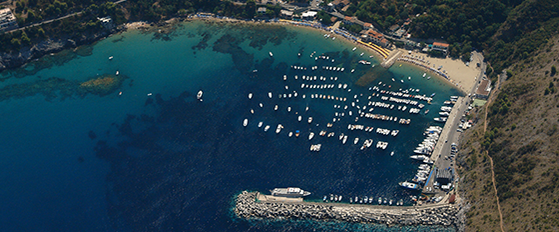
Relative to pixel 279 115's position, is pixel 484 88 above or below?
above

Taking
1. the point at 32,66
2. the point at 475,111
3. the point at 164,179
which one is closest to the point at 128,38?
the point at 32,66

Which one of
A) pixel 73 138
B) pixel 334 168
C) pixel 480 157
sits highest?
pixel 480 157

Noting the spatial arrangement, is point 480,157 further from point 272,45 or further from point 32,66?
point 32,66

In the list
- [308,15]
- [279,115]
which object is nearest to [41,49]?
[279,115]

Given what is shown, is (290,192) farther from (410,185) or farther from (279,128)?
(410,185)

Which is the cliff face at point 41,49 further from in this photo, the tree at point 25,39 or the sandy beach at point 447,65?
the sandy beach at point 447,65

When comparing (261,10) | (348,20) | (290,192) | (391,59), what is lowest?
(290,192)
